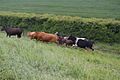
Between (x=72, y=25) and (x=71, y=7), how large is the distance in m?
14.3

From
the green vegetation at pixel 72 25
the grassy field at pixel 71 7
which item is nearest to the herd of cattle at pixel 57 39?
the green vegetation at pixel 72 25

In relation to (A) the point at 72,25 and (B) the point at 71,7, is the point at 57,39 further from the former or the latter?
(B) the point at 71,7

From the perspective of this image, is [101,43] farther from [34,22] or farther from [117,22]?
[34,22]

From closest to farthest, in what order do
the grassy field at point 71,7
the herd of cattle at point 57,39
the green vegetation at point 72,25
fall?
the herd of cattle at point 57,39 → the green vegetation at point 72,25 → the grassy field at point 71,7

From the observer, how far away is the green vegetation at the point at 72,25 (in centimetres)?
2873

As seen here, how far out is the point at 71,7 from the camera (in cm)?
4541

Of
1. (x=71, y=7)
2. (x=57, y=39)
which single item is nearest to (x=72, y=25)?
(x=57, y=39)

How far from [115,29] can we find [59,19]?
6.67 m

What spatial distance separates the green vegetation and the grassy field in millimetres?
4681

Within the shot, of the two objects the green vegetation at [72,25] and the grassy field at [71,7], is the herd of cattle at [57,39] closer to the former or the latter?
the green vegetation at [72,25]

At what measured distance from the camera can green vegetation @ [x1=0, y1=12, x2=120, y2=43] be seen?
28734 millimetres

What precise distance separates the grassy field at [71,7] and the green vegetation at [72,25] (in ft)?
15.4

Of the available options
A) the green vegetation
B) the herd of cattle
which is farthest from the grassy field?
the herd of cattle

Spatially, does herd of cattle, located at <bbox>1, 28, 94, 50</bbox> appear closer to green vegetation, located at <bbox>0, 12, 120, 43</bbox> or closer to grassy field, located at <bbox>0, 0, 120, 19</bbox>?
green vegetation, located at <bbox>0, 12, 120, 43</bbox>
